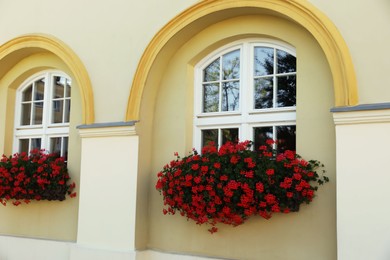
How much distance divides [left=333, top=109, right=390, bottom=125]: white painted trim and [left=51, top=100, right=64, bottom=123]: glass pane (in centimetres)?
432

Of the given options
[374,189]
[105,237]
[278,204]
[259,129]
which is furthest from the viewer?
[105,237]

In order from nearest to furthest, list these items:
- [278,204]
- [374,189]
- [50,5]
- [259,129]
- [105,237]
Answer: [374,189] → [278,204] → [259,129] → [105,237] → [50,5]

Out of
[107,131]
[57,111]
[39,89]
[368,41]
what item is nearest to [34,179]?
[57,111]

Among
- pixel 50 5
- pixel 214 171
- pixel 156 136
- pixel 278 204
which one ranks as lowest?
pixel 278 204

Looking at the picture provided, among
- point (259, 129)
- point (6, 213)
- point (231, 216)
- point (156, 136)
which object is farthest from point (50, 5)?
point (231, 216)

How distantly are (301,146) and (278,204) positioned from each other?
0.71m

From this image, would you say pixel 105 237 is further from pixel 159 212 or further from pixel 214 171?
pixel 214 171

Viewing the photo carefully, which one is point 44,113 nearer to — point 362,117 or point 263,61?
point 263,61

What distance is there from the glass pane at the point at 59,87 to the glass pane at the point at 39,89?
10.7 inches

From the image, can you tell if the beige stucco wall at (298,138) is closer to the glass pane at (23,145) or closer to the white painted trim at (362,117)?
the white painted trim at (362,117)

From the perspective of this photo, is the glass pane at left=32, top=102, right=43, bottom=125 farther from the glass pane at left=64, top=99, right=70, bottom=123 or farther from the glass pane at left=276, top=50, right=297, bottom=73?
the glass pane at left=276, top=50, right=297, bottom=73

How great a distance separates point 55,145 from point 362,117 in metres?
4.66

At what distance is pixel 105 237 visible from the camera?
20.5ft

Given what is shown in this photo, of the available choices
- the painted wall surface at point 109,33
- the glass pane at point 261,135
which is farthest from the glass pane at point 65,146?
the glass pane at point 261,135
